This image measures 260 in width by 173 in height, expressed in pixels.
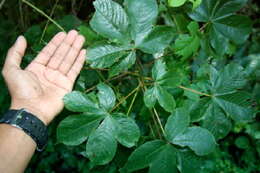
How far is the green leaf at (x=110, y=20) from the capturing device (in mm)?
1054

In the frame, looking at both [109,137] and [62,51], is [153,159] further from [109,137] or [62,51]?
[62,51]

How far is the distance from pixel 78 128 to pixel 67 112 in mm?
290

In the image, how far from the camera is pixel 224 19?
4.02 feet

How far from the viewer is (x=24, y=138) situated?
1.17m

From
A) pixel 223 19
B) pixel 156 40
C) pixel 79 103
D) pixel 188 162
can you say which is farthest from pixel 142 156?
pixel 223 19

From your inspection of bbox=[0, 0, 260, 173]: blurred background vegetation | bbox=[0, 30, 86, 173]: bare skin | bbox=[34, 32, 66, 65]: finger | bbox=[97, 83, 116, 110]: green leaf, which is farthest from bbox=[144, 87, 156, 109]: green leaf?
bbox=[34, 32, 66, 65]: finger

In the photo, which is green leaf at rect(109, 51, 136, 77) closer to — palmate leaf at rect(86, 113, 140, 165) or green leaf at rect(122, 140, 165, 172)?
palmate leaf at rect(86, 113, 140, 165)

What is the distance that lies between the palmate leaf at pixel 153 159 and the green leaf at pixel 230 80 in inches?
11.6

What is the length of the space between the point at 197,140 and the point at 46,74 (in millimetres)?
630

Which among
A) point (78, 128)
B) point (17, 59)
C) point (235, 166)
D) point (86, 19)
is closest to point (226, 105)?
point (78, 128)

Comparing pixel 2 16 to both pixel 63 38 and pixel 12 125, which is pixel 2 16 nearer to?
pixel 63 38

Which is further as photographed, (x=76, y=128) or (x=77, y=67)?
(x=77, y=67)

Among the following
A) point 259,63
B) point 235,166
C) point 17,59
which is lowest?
point 235,166

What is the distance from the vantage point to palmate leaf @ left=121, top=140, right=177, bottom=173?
1.02m
